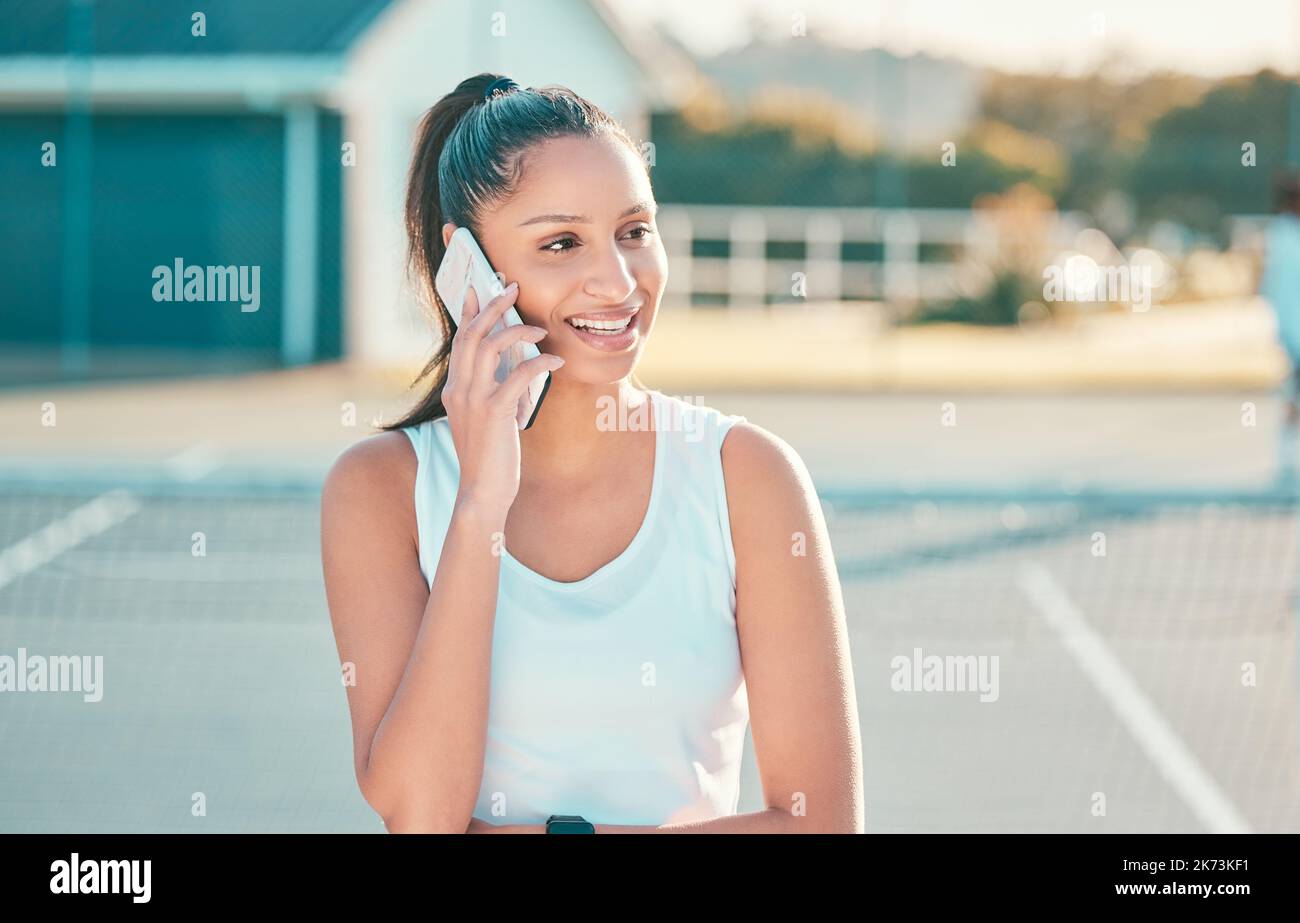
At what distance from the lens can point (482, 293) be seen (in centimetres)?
257

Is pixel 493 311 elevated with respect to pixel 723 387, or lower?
lower

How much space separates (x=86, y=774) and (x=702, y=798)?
390 cm

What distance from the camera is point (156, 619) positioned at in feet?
27.5

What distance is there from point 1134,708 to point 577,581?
4.79 meters

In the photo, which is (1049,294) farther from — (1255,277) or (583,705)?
(583,705)

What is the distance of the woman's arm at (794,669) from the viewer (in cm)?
245

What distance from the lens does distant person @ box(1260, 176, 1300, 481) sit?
1153 centimetres

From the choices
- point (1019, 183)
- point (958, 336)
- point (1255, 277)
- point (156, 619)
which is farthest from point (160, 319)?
point (1019, 183)

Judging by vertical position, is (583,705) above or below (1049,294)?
below

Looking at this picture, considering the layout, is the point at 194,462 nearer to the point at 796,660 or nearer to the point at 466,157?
the point at 466,157

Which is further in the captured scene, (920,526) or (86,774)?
(920,526)

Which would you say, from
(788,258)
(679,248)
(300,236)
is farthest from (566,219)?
(788,258)

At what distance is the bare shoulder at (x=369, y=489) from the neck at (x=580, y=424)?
201mm

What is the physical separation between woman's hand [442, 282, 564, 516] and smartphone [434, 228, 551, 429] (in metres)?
0.03
